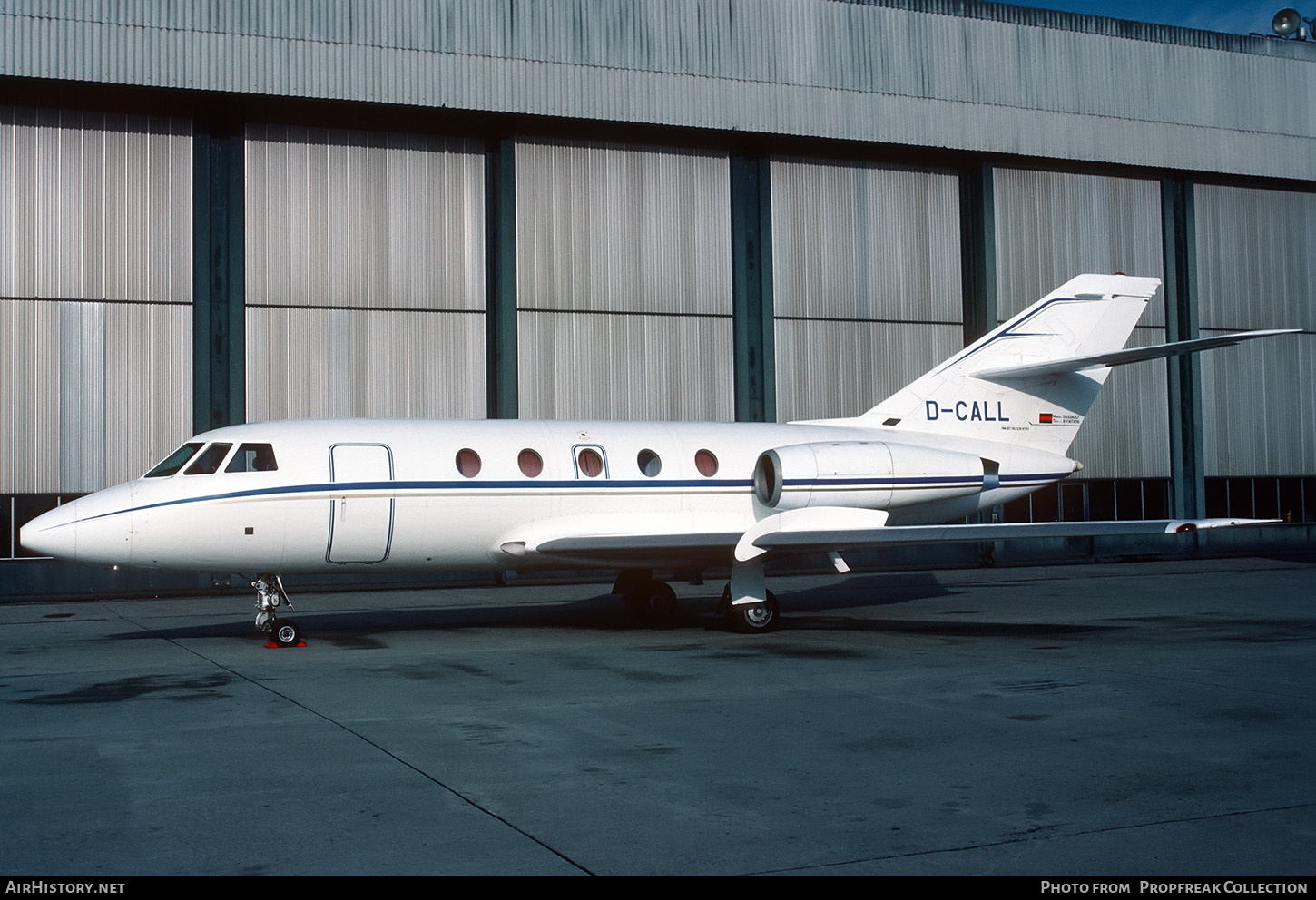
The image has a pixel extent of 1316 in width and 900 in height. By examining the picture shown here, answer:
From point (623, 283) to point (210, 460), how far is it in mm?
15201

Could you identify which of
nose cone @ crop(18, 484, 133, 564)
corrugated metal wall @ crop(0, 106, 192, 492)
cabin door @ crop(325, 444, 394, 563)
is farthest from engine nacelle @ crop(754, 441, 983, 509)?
corrugated metal wall @ crop(0, 106, 192, 492)

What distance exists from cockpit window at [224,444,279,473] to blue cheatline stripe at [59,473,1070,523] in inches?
13.1

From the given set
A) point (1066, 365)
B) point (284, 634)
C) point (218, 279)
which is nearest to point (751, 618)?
point (284, 634)

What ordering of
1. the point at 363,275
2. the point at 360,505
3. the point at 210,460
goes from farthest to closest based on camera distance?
the point at 363,275, the point at 360,505, the point at 210,460

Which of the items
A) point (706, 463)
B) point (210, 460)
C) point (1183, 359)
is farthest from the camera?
point (1183, 359)

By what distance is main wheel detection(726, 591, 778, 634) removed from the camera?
15180mm

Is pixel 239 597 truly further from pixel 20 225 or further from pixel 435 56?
pixel 435 56

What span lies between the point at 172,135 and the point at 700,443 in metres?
15.3

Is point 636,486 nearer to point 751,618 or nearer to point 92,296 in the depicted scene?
point 751,618

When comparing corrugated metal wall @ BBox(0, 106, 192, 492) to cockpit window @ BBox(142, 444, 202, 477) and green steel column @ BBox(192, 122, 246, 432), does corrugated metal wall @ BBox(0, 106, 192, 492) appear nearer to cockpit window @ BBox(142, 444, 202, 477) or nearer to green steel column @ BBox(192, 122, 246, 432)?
green steel column @ BBox(192, 122, 246, 432)

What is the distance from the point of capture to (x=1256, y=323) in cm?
3394

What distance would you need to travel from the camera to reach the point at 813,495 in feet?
53.3

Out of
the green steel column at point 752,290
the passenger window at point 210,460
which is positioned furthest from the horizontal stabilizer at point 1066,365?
the passenger window at point 210,460

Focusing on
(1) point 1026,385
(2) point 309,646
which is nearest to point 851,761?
(2) point 309,646
